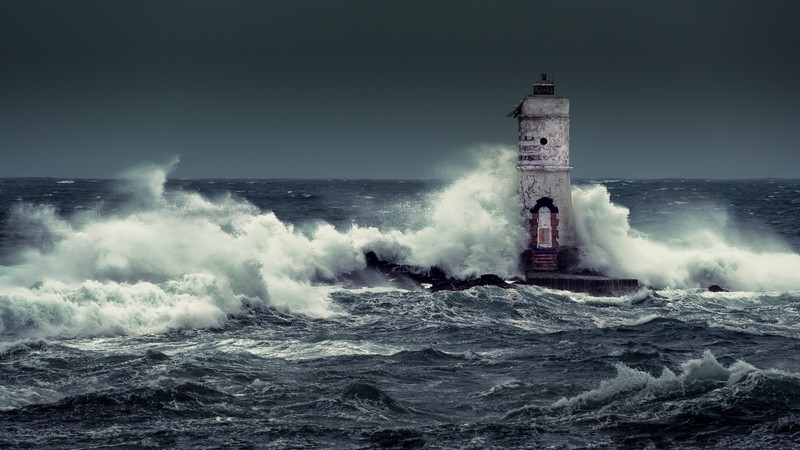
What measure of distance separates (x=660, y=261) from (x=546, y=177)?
4331mm

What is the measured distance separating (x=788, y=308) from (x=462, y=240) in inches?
352

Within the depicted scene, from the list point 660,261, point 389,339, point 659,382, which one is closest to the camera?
point 659,382

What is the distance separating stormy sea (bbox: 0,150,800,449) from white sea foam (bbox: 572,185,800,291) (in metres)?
0.07

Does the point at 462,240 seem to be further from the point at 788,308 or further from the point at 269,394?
the point at 269,394

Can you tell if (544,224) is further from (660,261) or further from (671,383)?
(671,383)

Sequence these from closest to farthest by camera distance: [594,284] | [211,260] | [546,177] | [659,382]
Result: 1. [659,382]
2. [211,260]
3. [594,284]
4. [546,177]

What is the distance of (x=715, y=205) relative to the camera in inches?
3155

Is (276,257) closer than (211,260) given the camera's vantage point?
No

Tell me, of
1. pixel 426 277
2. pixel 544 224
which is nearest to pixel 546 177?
pixel 544 224

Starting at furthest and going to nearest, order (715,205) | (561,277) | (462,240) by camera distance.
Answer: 1. (715,205)
2. (462,240)
3. (561,277)

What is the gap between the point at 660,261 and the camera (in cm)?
2988

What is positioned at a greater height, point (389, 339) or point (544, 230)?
point (544, 230)

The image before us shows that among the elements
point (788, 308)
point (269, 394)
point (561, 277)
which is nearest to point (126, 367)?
point (269, 394)

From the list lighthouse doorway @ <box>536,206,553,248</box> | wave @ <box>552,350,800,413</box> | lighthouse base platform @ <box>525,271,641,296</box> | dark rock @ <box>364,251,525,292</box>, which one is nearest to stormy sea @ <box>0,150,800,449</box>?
wave @ <box>552,350,800,413</box>
